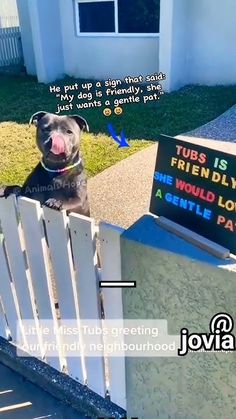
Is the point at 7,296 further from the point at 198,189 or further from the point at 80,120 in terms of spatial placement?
the point at 198,189

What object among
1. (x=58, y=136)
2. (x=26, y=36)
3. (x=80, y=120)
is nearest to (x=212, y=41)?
(x=26, y=36)

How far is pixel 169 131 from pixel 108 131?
0.98 meters

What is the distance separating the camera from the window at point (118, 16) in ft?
30.6

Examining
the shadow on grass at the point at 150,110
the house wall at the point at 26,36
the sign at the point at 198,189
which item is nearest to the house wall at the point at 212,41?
the shadow on grass at the point at 150,110

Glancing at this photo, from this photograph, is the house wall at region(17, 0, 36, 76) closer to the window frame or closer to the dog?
the window frame

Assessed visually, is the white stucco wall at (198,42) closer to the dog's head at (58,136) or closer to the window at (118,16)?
the window at (118,16)

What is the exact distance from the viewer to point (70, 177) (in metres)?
2.45

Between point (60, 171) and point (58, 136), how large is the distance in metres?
0.21

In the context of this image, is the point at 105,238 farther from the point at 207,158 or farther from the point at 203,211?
the point at 207,158

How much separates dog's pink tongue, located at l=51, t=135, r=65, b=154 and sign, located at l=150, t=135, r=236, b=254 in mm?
906

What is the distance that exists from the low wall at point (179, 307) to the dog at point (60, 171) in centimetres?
95

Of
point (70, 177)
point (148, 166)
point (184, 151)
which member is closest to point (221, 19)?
point (148, 166)

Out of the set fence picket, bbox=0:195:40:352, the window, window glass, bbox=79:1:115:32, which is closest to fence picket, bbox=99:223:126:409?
fence picket, bbox=0:195:40:352

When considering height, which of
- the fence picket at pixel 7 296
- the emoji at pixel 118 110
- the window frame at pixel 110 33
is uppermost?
the window frame at pixel 110 33
